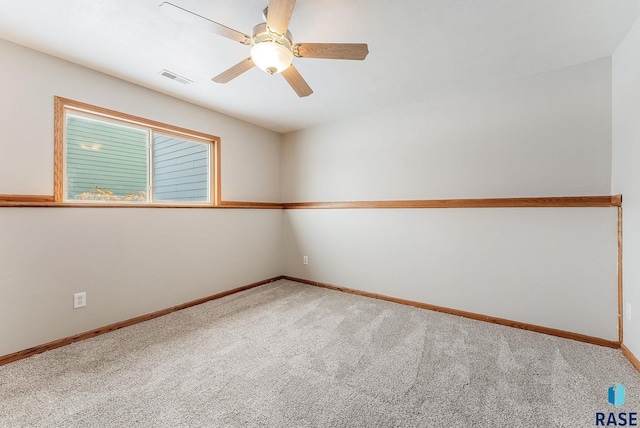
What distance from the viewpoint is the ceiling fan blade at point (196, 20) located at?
1290 mm

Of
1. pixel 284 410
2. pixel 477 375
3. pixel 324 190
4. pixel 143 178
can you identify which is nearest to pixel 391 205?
pixel 324 190

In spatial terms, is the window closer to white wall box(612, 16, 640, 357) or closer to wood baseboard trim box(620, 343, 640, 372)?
white wall box(612, 16, 640, 357)

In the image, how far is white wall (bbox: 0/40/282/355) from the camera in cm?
196

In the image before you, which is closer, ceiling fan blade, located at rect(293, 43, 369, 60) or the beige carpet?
the beige carpet

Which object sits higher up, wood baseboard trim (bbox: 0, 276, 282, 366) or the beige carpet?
wood baseboard trim (bbox: 0, 276, 282, 366)

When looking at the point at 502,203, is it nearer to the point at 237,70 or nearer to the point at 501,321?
the point at 501,321

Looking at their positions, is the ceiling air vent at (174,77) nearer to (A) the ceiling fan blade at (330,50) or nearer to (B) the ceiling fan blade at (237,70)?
(B) the ceiling fan blade at (237,70)

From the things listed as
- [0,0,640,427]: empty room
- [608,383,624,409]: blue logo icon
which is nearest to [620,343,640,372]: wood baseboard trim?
[0,0,640,427]: empty room

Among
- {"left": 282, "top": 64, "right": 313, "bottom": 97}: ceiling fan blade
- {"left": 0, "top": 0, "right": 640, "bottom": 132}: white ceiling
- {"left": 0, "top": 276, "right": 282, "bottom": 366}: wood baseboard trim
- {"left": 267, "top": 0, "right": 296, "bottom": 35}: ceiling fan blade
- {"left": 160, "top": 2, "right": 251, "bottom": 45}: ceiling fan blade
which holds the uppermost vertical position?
{"left": 0, "top": 0, "right": 640, "bottom": 132}: white ceiling

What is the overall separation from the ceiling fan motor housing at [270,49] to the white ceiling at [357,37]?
0.20 meters

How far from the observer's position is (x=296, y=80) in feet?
6.43

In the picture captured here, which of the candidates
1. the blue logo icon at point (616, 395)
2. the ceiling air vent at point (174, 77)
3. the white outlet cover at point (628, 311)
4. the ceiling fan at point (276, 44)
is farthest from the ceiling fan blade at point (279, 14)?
the white outlet cover at point (628, 311)

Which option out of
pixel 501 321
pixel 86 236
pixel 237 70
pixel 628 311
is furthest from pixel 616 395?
pixel 86 236

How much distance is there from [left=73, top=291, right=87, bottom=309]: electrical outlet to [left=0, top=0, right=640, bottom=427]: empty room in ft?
0.04
